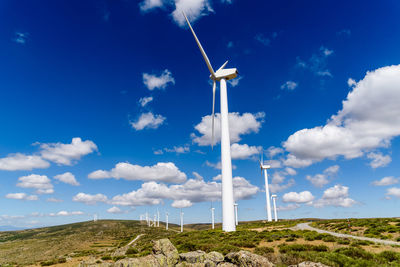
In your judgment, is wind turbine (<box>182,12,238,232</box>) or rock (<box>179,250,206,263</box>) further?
wind turbine (<box>182,12,238,232</box>)

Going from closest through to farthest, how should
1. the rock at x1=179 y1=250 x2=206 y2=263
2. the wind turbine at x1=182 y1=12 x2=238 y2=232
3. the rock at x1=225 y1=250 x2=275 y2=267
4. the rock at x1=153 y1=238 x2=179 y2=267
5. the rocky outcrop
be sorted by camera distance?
1. the rock at x1=225 y1=250 x2=275 y2=267
2. the rocky outcrop
3. the rock at x1=153 y1=238 x2=179 y2=267
4. the rock at x1=179 y1=250 x2=206 y2=263
5. the wind turbine at x1=182 y1=12 x2=238 y2=232

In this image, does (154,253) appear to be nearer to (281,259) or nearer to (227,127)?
(281,259)

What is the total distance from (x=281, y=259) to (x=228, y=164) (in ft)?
77.8

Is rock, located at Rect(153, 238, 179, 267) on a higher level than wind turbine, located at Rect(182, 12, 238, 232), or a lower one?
lower

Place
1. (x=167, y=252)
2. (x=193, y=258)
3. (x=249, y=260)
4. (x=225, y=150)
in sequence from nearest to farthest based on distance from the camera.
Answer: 1. (x=249, y=260)
2. (x=193, y=258)
3. (x=167, y=252)
4. (x=225, y=150)

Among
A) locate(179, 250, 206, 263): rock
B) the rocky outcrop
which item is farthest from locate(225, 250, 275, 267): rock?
locate(179, 250, 206, 263): rock

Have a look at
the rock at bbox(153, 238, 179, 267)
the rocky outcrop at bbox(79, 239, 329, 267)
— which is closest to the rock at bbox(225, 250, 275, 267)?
the rocky outcrop at bbox(79, 239, 329, 267)

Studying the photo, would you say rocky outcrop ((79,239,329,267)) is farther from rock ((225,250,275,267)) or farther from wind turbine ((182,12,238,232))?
wind turbine ((182,12,238,232))

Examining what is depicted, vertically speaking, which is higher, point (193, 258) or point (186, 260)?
point (193, 258)

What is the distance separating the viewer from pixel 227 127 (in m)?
44.1

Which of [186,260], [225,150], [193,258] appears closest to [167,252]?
[186,260]

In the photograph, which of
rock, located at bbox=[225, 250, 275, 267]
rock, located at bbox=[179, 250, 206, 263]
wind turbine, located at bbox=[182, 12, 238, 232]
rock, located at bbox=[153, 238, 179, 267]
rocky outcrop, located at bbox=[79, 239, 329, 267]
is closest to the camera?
rock, located at bbox=[225, 250, 275, 267]

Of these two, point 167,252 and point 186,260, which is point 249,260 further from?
point 167,252

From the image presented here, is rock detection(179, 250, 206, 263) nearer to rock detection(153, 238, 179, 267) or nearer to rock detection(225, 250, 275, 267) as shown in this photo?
rock detection(153, 238, 179, 267)
